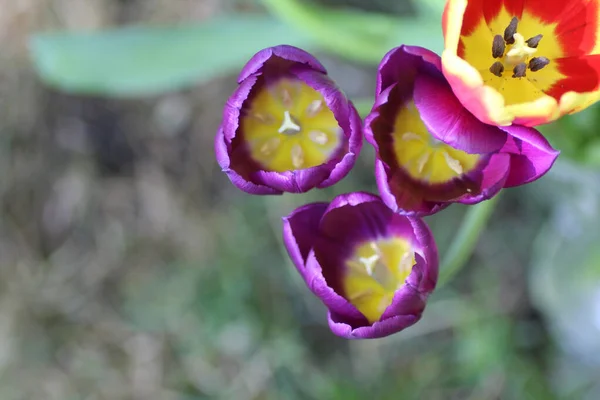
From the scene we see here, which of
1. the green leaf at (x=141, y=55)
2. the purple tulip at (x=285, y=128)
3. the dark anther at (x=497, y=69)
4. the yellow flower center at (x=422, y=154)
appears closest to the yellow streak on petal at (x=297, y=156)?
the purple tulip at (x=285, y=128)

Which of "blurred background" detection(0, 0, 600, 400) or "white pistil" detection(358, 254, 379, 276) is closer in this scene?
"white pistil" detection(358, 254, 379, 276)

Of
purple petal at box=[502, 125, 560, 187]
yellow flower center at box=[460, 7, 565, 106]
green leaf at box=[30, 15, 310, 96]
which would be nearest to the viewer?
purple petal at box=[502, 125, 560, 187]

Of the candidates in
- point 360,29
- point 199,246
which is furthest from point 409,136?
point 199,246

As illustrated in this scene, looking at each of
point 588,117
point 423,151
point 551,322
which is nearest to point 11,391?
point 551,322

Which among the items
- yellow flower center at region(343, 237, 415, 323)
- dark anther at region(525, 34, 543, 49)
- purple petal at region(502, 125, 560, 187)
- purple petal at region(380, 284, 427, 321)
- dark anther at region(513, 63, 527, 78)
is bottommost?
yellow flower center at region(343, 237, 415, 323)

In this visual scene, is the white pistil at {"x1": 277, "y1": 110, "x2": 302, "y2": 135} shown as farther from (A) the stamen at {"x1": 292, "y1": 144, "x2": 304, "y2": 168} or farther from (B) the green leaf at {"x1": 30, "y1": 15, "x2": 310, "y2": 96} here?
(B) the green leaf at {"x1": 30, "y1": 15, "x2": 310, "y2": 96}

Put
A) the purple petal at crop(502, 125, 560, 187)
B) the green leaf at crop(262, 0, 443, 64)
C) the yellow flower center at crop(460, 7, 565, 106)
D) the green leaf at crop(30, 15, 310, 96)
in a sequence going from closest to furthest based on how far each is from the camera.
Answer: the purple petal at crop(502, 125, 560, 187)
the yellow flower center at crop(460, 7, 565, 106)
the green leaf at crop(262, 0, 443, 64)
the green leaf at crop(30, 15, 310, 96)

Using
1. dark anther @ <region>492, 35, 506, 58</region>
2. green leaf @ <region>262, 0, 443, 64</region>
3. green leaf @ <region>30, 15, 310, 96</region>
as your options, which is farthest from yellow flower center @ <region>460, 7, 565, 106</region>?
green leaf @ <region>30, 15, 310, 96</region>

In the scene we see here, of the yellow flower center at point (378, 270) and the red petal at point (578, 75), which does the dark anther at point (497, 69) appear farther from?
the yellow flower center at point (378, 270)

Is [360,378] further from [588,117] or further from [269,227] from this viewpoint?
[588,117]
